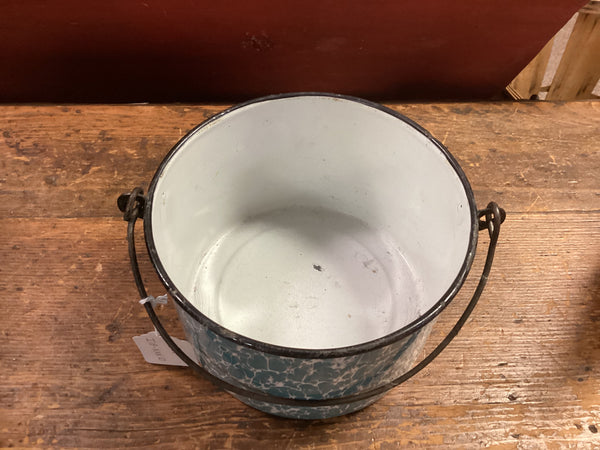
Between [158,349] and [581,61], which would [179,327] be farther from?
[581,61]

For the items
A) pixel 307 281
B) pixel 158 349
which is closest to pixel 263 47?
pixel 307 281

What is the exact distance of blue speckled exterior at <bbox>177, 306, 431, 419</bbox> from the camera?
416 mm

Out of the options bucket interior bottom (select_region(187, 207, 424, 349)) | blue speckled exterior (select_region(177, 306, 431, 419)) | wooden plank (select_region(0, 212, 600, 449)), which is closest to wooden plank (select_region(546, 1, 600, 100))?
wooden plank (select_region(0, 212, 600, 449))

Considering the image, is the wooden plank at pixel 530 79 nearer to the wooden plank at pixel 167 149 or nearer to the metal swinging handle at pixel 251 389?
the wooden plank at pixel 167 149

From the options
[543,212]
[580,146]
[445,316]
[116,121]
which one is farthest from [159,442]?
[580,146]

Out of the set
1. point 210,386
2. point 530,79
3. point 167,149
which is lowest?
point 210,386

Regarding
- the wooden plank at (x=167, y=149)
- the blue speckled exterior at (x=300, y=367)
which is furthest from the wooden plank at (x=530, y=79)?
the blue speckled exterior at (x=300, y=367)

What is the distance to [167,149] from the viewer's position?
784 mm

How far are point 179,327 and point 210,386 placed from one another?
9 centimetres

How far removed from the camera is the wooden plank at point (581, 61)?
2.92 feet

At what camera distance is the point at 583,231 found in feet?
2.37

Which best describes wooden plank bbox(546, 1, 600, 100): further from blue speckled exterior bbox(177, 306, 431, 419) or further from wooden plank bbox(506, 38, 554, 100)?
blue speckled exterior bbox(177, 306, 431, 419)

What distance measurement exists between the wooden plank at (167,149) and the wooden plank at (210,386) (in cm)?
5

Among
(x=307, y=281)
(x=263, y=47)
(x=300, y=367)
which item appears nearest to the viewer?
(x=300, y=367)
